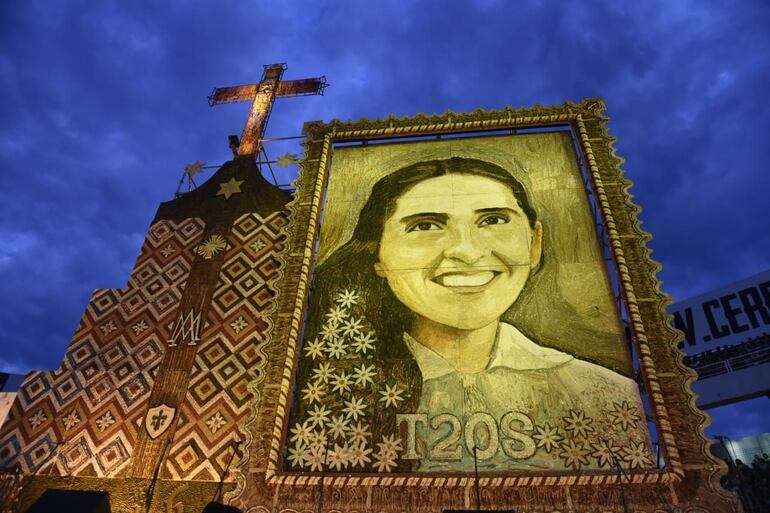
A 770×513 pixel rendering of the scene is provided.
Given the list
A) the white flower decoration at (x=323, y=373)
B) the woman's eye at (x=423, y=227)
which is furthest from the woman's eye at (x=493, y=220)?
the white flower decoration at (x=323, y=373)

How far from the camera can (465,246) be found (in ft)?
27.5

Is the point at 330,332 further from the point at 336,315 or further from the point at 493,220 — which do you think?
the point at 493,220

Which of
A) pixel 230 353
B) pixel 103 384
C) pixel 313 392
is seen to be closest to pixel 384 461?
pixel 313 392

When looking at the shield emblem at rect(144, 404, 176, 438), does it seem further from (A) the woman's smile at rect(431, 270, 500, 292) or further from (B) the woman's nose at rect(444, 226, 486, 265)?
(B) the woman's nose at rect(444, 226, 486, 265)

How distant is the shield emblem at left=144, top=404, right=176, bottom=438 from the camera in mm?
7598

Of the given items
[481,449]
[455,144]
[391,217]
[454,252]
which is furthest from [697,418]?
[455,144]

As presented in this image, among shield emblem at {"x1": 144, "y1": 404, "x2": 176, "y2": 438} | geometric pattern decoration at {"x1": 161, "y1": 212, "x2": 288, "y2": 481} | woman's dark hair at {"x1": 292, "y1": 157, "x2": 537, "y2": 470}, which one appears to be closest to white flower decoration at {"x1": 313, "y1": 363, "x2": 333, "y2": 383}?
woman's dark hair at {"x1": 292, "y1": 157, "x2": 537, "y2": 470}

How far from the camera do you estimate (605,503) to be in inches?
239

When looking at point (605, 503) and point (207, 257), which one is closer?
point (605, 503)

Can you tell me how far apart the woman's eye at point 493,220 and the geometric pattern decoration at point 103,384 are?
17.6 ft

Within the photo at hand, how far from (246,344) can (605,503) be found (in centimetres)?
564

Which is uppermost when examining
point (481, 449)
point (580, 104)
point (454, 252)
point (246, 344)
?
point (580, 104)

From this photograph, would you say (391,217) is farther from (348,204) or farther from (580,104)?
(580,104)

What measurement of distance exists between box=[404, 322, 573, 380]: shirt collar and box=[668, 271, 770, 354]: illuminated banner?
1165 cm
